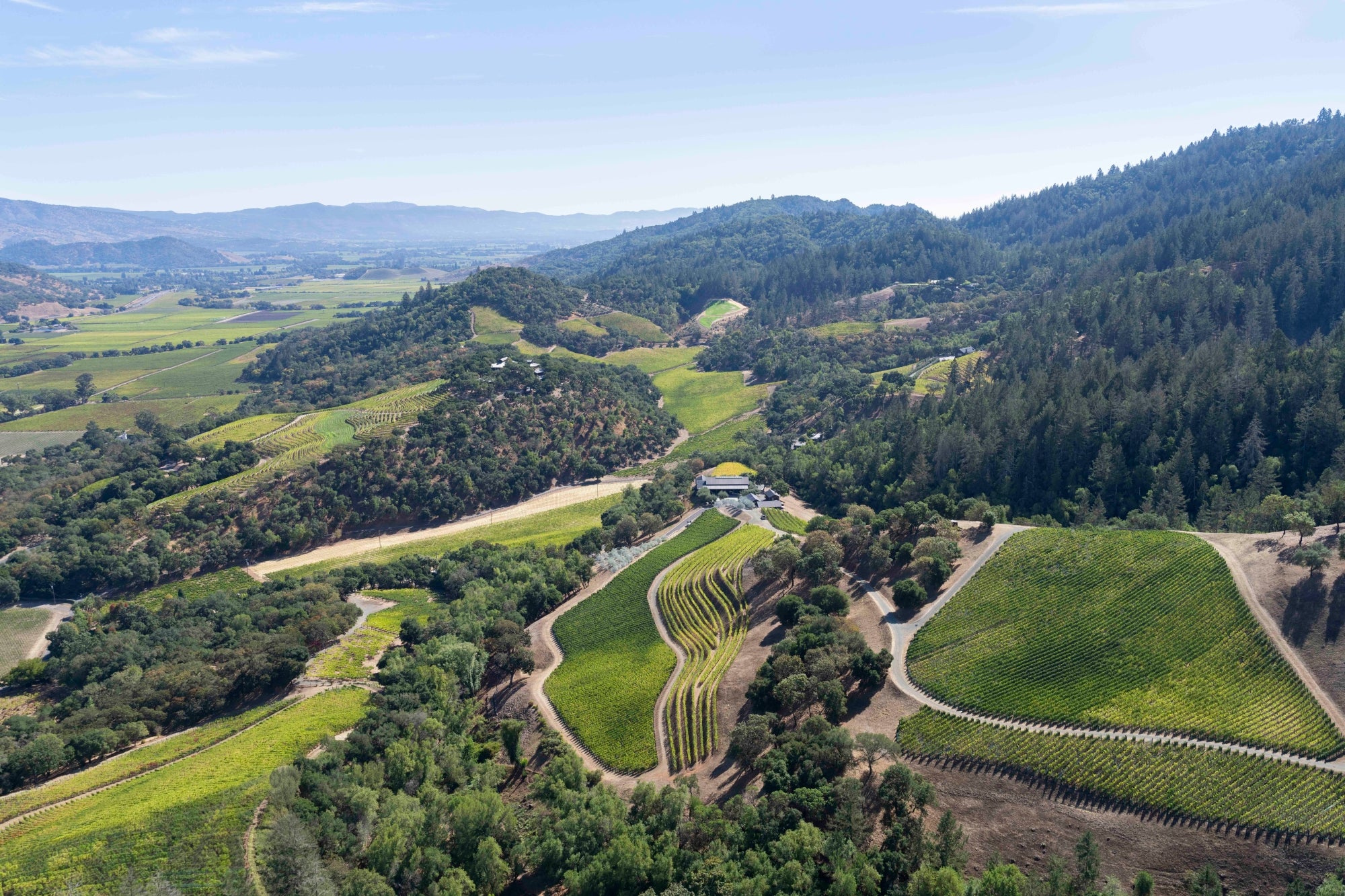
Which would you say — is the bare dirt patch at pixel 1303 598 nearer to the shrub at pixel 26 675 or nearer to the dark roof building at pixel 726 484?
the dark roof building at pixel 726 484

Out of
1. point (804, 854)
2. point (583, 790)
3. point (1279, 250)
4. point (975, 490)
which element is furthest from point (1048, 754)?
point (1279, 250)

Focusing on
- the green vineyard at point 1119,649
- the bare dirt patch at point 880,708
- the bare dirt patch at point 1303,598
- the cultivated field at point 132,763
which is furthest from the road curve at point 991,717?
the cultivated field at point 132,763

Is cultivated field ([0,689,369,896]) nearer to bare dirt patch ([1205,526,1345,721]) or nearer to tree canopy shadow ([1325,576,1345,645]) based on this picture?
bare dirt patch ([1205,526,1345,721])

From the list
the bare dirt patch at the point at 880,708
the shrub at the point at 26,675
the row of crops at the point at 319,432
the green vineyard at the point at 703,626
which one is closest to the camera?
the bare dirt patch at the point at 880,708

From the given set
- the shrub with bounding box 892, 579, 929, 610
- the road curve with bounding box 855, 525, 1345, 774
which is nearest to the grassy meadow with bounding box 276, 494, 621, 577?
the shrub with bounding box 892, 579, 929, 610

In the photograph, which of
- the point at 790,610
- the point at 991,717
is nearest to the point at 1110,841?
the point at 991,717

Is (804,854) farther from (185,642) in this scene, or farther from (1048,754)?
(185,642)
